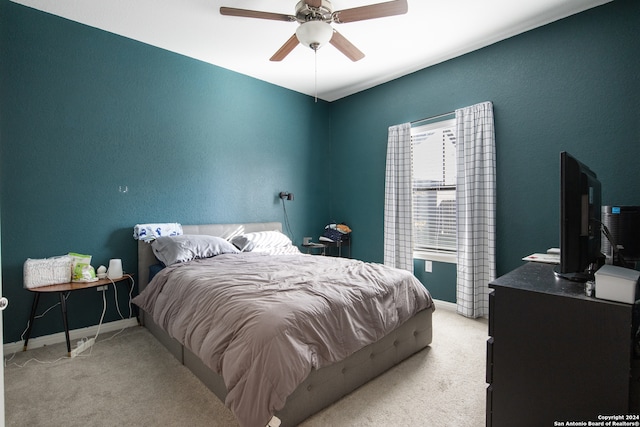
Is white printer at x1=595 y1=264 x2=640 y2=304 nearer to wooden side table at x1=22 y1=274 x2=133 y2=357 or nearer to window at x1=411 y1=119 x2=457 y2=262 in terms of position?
window at x1=411 y1=119 x2=457 y2=262

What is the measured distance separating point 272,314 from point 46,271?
2143 mm

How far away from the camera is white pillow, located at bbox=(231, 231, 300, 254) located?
3555mm

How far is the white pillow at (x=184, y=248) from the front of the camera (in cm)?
288

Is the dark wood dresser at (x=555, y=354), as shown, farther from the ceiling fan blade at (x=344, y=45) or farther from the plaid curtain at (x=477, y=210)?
the ceiling fan blade at (x=344, y=45)

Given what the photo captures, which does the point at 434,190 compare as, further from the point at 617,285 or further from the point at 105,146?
the point at 105,146

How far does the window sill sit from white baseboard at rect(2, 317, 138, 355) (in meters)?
3.26

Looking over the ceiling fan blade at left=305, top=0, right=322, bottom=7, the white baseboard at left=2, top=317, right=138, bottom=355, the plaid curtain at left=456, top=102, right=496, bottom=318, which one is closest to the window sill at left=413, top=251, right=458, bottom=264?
the plaid curtain at left=456, top=102, right=496, bottom=318

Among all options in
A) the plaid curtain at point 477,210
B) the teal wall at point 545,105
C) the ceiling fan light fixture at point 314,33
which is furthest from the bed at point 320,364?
the ceiling fan light fixture at point 314,33

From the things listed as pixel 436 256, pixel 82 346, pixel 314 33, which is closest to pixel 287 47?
pixel 314 33

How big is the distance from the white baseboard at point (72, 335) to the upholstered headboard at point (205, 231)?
0.37 meters

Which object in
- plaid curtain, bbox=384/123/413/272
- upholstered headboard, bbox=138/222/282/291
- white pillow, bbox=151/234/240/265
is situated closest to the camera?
white pillow, bbox=151/234/240/265

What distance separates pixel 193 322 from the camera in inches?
77.3

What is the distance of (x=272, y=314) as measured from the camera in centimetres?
161

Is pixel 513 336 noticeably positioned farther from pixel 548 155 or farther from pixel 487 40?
pixel 487 40
